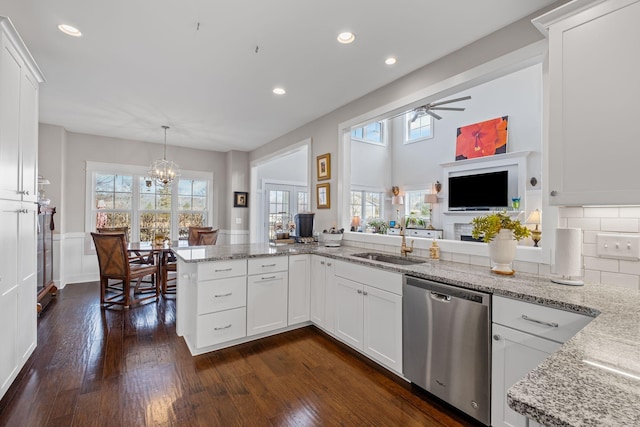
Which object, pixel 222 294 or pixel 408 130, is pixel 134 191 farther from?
pixel 408 130

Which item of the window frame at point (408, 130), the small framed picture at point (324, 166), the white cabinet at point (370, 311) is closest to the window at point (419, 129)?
the window frame at point (408, 130)

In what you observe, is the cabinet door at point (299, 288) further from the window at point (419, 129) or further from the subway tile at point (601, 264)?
the window at point (419, 129)

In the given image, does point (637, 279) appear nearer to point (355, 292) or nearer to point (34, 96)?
point (355, 292)

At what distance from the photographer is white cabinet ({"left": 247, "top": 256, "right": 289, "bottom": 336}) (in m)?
2.76

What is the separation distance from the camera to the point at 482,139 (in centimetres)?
641

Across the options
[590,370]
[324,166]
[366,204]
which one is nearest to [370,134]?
[366,204]

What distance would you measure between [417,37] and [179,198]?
5310 mm

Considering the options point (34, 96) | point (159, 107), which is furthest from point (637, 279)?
point (159, 107)

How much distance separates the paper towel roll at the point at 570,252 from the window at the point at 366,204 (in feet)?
19.6

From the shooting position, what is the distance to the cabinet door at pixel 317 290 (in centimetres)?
295

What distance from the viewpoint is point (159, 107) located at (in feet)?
12.6

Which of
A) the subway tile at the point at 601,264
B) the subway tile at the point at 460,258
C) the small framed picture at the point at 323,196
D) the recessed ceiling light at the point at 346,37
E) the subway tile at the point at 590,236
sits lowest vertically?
the subway tile at the point at 460,258

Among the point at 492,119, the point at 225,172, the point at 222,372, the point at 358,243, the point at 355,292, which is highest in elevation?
the point at 492,119

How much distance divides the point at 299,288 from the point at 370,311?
923 mm
